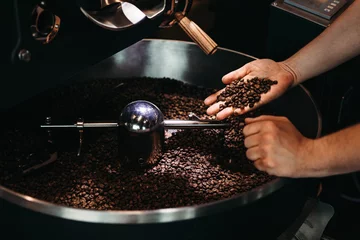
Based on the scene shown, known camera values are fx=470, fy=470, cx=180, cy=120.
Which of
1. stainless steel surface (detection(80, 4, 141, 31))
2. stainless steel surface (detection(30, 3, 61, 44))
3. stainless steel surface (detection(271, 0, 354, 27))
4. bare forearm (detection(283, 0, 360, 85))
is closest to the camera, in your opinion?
stainless steel surface (detection(30, 3, 61, 44))

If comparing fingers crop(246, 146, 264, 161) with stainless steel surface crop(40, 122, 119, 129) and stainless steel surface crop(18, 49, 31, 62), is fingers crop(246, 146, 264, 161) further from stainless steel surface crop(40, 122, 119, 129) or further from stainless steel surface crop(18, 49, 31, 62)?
stainless steel surface crop(18, 49, 31, 62)

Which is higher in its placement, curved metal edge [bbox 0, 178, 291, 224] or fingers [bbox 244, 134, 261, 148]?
fingers [bbox 244, 134, 261, 148]

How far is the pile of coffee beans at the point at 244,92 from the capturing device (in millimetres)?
1298

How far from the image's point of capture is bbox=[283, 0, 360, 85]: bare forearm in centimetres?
138

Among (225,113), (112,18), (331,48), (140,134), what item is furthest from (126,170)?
(331,48)

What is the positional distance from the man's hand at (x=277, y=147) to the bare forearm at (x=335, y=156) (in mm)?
16

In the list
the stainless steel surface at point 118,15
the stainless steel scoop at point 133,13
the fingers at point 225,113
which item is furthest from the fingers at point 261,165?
the stainless steel surface at point 118,15

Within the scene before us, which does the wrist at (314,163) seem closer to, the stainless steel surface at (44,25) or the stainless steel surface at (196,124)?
the stainless steel surface at (196,124)

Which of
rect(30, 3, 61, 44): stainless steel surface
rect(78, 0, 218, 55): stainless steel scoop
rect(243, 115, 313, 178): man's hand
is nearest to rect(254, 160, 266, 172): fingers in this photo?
rect(243, 115, 313, 178): man's hand

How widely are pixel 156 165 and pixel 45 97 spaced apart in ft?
1.43

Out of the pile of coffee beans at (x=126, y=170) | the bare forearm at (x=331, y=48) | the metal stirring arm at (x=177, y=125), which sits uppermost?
the bare forearm at (x=331, y=48)

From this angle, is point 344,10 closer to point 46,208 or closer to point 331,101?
point 331,101

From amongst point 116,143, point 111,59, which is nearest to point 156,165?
point 116,143

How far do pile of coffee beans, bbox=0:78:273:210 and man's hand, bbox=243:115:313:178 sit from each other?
0.11 meters
